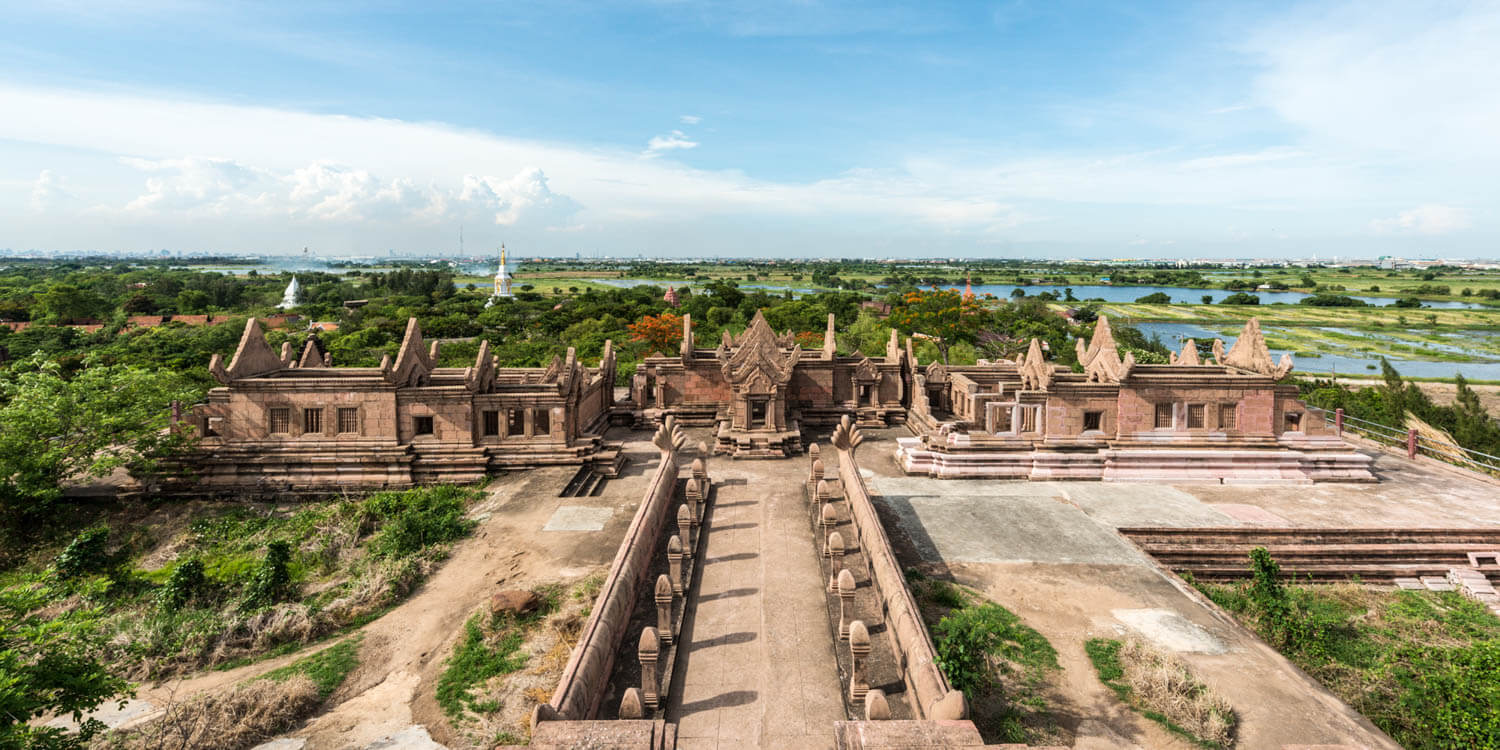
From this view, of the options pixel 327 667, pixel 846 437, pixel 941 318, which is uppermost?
pixel 941 318

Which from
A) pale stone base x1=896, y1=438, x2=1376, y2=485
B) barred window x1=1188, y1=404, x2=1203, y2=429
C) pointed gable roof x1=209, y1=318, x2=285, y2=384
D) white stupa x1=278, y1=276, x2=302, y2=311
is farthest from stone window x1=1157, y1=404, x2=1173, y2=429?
white stupa x1=278, y1=276, x2=302, y2=311

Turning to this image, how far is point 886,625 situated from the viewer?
13719 mm

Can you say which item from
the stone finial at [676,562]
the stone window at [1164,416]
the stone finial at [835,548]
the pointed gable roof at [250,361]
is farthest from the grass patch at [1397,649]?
the pointed gable roof at [250,361]

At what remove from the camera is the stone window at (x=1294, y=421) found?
86.5 feet

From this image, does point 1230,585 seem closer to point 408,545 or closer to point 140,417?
point 408,545

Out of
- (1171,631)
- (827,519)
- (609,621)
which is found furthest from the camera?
(827,519)

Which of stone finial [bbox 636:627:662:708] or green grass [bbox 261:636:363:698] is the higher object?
stone finial [bbox 636:627:662:708]

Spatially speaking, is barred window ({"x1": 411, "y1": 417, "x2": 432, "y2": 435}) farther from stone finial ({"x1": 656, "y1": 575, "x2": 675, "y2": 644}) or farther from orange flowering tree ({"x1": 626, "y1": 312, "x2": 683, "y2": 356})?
orange flowering tree ({"x1": 626, "y1": 312, "x2": 683, "y2": 356})

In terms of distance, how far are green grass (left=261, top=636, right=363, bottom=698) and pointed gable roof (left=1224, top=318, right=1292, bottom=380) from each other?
Result: 3112 cm

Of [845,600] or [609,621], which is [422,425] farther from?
[845,600]

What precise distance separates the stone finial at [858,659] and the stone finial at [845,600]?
1.21m

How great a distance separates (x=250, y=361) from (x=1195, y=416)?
3736cm

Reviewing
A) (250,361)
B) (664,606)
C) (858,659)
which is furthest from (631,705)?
(250,361)

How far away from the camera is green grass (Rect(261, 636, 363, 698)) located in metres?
13.1
